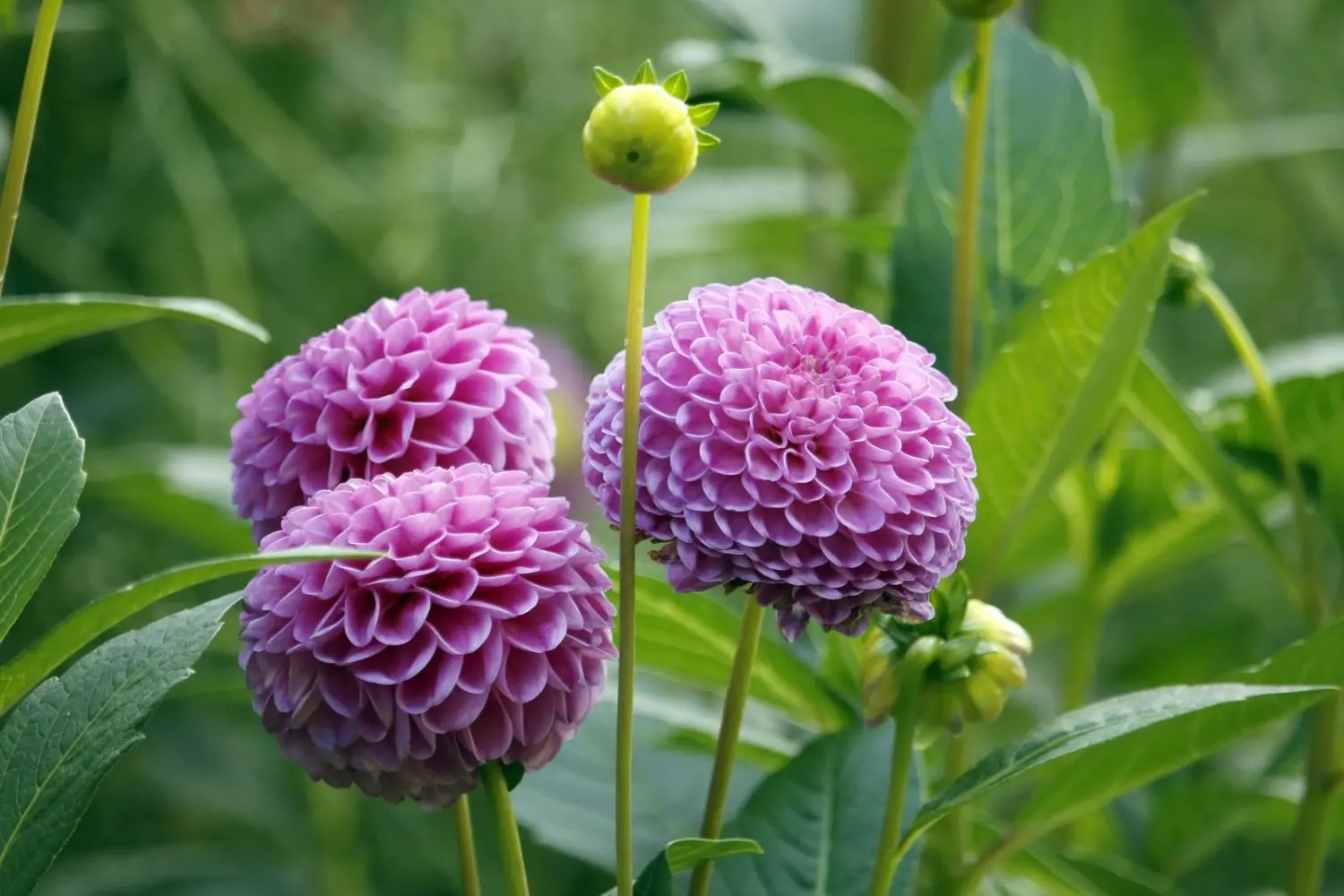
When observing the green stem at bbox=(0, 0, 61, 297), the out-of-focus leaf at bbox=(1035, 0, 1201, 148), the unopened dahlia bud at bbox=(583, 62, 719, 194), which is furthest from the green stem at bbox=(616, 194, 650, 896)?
the out-of-focus leaf at bbox=(1035, 0, 1201, 148)

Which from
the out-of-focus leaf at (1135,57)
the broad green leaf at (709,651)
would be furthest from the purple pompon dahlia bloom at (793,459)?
the out-of-focus leaf at (1135,57)

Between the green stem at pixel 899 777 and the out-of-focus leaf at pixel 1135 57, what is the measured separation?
1.39ft

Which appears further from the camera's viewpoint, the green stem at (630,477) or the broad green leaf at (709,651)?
the broad green leaf at (709,651)

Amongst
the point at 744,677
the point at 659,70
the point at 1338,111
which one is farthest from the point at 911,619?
the point at 1338,111

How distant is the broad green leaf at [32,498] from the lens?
0.87ft

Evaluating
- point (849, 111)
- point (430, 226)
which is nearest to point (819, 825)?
point (849, 111)

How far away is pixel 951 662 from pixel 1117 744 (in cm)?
7

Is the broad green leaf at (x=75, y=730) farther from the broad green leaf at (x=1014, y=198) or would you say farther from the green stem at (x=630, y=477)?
the broad green leaf at (x=1014, y=198)

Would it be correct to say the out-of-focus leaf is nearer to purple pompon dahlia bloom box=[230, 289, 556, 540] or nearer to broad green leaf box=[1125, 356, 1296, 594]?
broad green leaf box=[1125, 356, 1296, 594]

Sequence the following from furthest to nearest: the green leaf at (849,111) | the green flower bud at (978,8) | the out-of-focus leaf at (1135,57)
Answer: the out-of-focus leaf at (1135,57)
the green leaf at (849,111)
the green flower bud at (978,8)

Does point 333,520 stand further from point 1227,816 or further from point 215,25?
point 215,25

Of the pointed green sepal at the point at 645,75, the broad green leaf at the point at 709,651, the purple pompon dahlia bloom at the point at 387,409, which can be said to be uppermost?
the pointed green sepal at the point at 645,75

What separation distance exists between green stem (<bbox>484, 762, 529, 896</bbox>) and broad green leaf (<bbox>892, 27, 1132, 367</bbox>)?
197 millimetres

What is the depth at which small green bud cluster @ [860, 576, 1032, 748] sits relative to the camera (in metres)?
0.31
